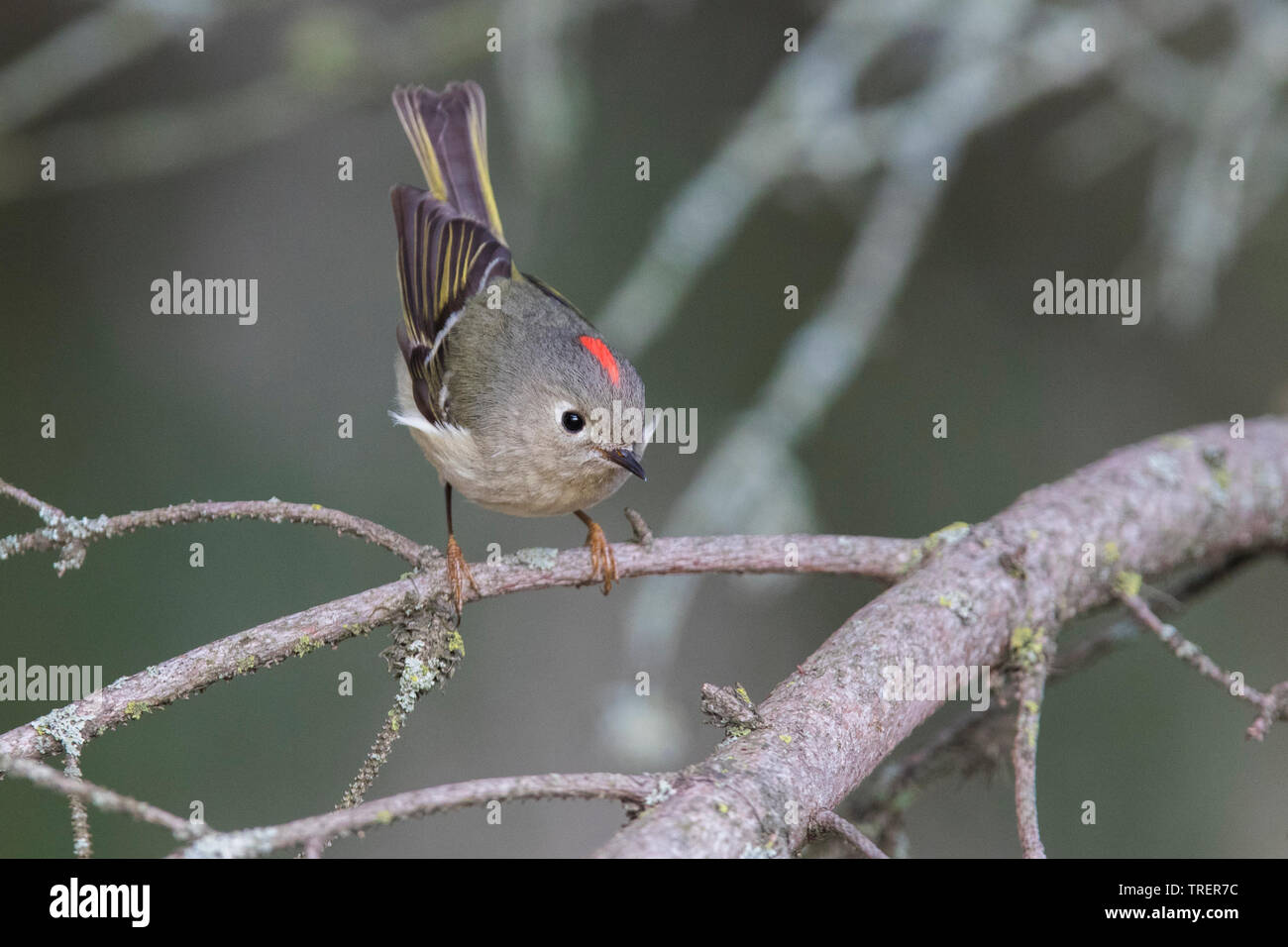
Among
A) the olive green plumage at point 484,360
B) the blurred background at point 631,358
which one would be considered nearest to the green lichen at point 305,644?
the olive green plumage at point 484,360

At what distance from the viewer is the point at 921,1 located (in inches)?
119

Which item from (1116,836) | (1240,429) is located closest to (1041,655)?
(1240,429)

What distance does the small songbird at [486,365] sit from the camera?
2.89 m

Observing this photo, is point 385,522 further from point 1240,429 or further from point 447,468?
point 1240,429

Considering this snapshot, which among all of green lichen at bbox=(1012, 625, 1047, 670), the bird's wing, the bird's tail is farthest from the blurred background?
green lichen at bbox=(1012, 625, 1047, 670)

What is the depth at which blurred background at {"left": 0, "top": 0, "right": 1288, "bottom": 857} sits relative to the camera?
437 centimetres

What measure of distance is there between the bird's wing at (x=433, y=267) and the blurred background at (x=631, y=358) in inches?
24.7

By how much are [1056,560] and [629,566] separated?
3.11 ft
